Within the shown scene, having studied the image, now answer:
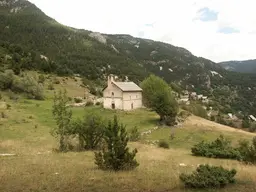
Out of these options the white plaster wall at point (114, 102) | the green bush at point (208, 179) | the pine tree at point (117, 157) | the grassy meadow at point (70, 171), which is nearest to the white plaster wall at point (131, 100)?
the white plaster wall at point (114, 102)

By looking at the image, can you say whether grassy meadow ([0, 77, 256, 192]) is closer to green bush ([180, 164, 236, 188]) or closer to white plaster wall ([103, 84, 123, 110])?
green bush ([180, 164, 236, 188])

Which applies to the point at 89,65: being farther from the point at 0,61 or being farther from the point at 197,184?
the point at 197,184

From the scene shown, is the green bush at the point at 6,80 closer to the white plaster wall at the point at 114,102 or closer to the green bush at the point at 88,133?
the white plaster wall at the point at 114,102

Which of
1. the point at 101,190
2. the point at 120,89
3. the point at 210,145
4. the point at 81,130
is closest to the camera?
the point at 101,190

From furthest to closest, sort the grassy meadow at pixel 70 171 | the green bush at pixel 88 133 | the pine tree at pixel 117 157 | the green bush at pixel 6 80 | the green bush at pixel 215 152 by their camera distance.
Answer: the green bush at pixel 6 80 → the green bush at pixel 215 152 → the green bush at pixel 88 133 → the pine tree at pixel 117 157 → the grassy meadow at pixel 70 171

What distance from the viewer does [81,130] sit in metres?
30.7

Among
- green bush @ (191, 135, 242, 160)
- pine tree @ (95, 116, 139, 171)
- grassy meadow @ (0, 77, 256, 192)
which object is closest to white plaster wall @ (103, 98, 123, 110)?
grassy meadow @ (0, 77, 256, 192)

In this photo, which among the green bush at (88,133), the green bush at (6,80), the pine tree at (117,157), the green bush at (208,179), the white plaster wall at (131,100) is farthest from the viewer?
the white plaster wall at (131,100)

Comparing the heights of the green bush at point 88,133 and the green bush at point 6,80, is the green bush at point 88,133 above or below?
below

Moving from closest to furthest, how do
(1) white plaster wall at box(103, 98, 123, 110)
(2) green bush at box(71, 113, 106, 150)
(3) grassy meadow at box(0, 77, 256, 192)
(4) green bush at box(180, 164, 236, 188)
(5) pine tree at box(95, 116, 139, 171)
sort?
1. (4) green bush at box(180, 164, 236, 188)
2. (3) grassy meadow at box(0, 77, 256, 192)
3. (5) pine tree at box(95, 116, 139, 171)
4. (2) green bush at box(71, 113, 106, 150)
5. (1) white plaster wall at box(103, 98, 123, 110)

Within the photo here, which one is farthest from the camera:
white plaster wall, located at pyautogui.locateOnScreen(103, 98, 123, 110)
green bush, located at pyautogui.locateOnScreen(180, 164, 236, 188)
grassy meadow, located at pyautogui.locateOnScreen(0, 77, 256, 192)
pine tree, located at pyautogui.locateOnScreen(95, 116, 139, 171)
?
white plaster wall, located at pyautogui.locateOnScreen(103, 98, 123, 110)

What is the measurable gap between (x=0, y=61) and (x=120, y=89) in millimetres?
43401

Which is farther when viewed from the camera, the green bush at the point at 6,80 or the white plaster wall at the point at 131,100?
the white plaster wall at the point at 131,100

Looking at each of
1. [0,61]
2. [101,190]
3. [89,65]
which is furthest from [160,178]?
[89,65]
